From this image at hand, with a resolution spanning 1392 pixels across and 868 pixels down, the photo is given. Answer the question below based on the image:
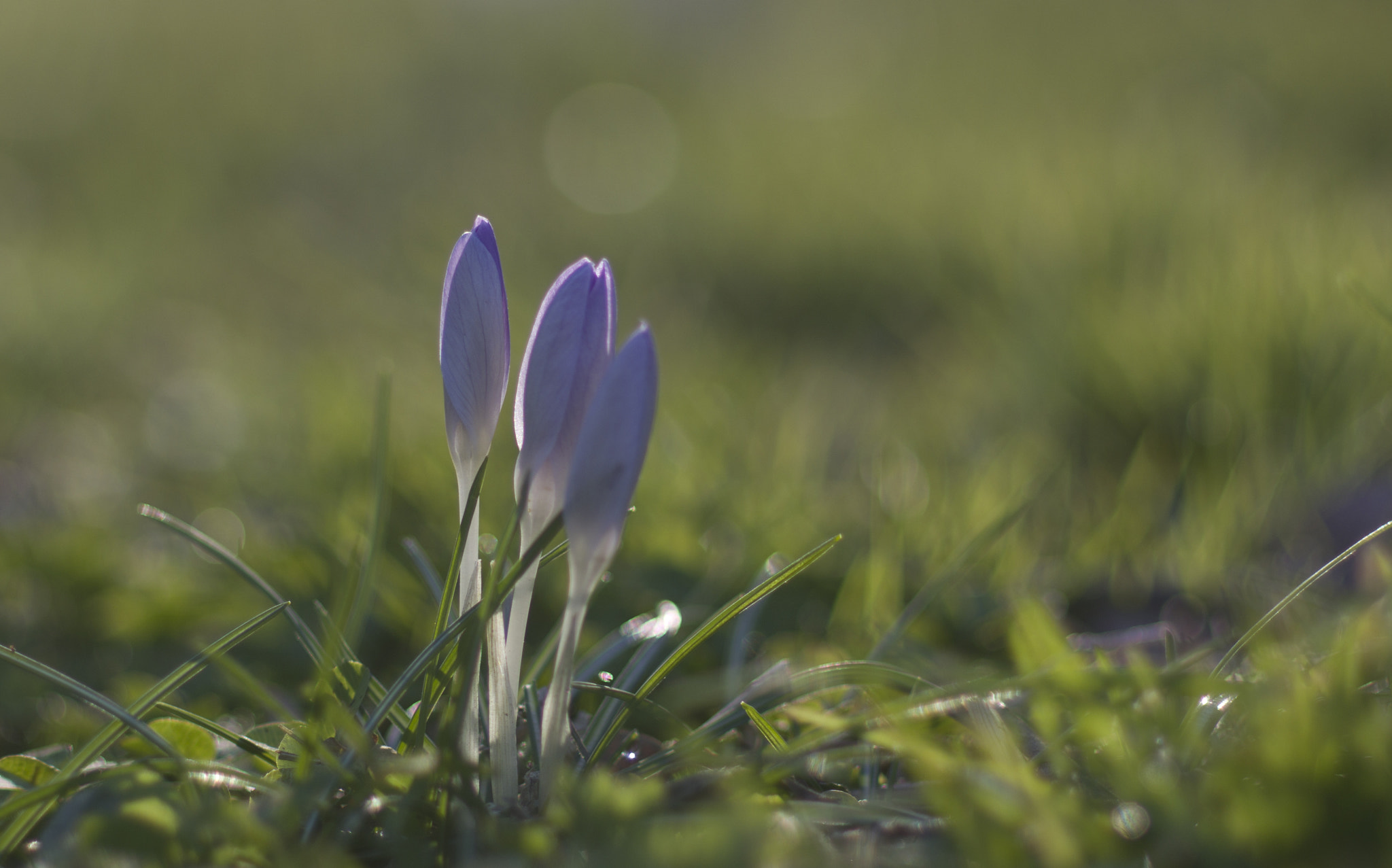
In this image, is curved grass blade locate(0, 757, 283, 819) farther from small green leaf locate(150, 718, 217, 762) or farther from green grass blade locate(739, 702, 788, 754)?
green grass blade locate(739, 702, 788, 754)

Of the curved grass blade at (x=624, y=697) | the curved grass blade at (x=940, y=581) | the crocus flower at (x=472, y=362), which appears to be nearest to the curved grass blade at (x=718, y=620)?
the curved grass blade at (x=624, y=697)

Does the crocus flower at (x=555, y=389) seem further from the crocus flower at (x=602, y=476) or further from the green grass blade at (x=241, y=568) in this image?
the green grass blade at (x=241, y=568)

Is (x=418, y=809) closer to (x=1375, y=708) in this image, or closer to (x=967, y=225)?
(x=1375, y=708)

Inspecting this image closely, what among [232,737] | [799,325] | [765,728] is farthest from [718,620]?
[799,325]

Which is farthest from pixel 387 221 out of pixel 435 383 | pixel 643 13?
pixel 643 13

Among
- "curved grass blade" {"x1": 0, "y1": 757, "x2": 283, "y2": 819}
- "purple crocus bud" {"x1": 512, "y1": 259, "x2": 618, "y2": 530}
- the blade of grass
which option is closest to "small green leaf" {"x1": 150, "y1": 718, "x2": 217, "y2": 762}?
"curved grass blade" {"x1": 0, "y1": 757, "x2": 283, "y2": 819}

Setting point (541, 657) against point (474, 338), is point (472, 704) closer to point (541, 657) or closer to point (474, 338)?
point (541, 657)
